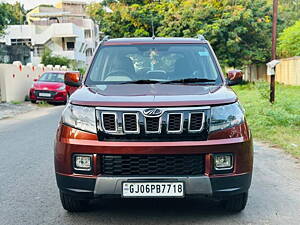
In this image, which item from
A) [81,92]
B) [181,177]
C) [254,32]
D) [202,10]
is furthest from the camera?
[254,32]

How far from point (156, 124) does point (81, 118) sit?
67cm

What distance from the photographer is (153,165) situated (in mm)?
3693

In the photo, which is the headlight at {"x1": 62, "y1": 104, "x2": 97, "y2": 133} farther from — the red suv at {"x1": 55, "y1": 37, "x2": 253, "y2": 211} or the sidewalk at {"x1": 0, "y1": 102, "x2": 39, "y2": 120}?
the sidewalk at {"x1": 0, "y1": 102, "x2": 39, "y2": 120}

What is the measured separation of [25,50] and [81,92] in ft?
120

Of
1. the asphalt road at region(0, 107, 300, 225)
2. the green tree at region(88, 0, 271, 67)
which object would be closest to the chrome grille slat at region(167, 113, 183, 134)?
the asphalt road at region(0, 107, 300, 225)

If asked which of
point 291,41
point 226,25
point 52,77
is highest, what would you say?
point 226,25

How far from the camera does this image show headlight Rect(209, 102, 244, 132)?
376cm

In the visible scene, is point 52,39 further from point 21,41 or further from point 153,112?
point 153,112

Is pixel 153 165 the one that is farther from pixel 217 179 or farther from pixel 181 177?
pixel 217 179

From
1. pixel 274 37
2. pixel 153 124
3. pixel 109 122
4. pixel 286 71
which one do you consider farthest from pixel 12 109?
pixel 286 71

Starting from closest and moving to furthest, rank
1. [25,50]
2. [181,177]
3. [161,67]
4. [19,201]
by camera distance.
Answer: [181,177], [19,201], [161,67], [25,50]

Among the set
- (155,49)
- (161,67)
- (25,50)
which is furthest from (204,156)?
(25,50)

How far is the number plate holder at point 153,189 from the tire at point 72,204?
2.32 ft

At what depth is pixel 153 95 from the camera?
13.0 feet
